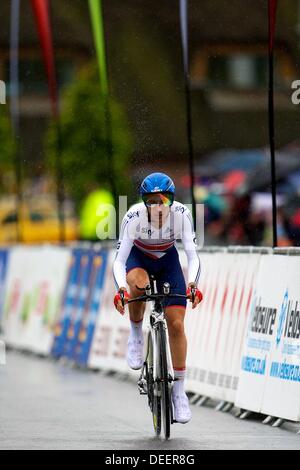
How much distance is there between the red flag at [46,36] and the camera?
2247 centimetres

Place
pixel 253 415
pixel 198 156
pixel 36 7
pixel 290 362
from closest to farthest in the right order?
pixel 290 362 → pixel 253 415 → pixel 36 7 → pixel 198 156

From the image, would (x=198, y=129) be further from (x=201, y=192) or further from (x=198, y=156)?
(x=201, y=192)

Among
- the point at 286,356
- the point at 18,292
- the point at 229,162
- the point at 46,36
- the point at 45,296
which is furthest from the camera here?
the point at 229,162

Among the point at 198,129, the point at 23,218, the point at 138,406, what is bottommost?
the point at 138,406

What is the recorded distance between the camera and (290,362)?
12023 mm

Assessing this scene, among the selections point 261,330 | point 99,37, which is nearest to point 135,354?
point 261,330

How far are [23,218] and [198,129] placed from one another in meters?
15.0

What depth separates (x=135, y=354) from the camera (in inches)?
455

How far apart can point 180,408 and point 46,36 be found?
41.5ft

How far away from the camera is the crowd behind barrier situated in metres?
12.3

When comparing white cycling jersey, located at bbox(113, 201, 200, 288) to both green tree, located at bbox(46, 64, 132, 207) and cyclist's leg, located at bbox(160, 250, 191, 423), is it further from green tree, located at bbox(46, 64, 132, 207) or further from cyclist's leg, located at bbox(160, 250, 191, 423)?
green tree, located at bbox(46, 64, 132, 207)

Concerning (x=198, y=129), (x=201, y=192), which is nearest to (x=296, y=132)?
(x=201, y=192)

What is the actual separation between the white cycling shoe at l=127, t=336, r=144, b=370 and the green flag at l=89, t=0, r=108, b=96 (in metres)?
8.29

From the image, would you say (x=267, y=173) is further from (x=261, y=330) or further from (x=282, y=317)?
(x=282, y=317)
